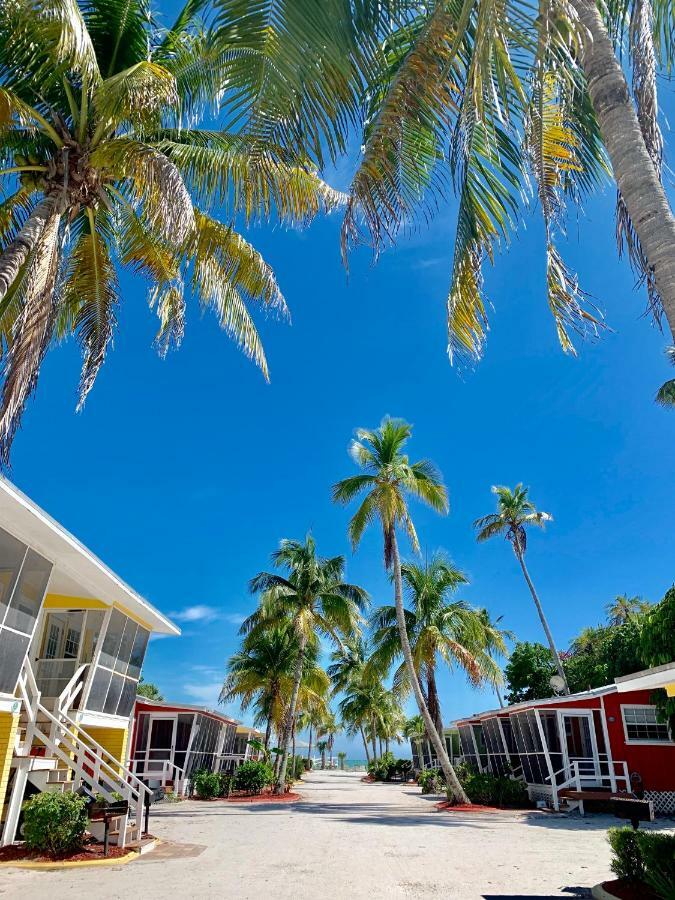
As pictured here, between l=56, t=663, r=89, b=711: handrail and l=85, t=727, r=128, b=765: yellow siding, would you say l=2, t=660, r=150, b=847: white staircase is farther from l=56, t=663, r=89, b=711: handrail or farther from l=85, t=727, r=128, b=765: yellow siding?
l=85, t=727, r=128, b=765: yellow siding

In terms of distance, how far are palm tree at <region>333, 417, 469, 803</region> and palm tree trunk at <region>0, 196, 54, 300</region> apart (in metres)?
16.5

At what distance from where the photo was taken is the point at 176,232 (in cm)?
771

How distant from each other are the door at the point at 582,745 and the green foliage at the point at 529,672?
37.1 ft

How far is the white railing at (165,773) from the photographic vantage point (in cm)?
2441

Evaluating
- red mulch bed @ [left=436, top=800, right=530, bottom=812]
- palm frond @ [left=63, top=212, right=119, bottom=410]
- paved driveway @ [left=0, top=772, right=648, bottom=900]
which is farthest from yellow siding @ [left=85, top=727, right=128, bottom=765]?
red mulch bed @ [left=436, top=800, right=530, bottom=812]

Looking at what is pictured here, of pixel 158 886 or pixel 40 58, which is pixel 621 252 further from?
pixel 158 886

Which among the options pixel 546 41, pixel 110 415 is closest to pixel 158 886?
pixel 546 41

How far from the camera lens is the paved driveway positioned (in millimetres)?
7770

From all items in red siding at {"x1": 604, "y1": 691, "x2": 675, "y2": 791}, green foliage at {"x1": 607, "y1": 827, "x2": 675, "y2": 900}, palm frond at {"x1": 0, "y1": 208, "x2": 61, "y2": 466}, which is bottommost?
green foliage at {"x1": 607, "y1": 827, "x2": 675, "y2": 900}

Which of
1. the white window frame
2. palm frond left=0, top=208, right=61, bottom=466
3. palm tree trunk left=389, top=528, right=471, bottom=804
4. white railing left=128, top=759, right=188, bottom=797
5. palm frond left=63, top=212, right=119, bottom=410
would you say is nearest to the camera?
palm frond left=0, top=208, right=61, bottom=466

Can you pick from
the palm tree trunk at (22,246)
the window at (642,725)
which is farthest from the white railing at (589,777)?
the palm tree trunk at (22,246)

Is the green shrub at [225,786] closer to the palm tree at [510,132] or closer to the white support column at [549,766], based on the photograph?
the white support column at [549,766]

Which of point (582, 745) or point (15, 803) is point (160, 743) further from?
point (15, 803)

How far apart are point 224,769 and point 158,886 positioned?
3068cm
